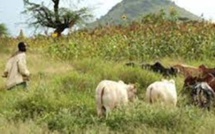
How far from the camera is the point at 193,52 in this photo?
57.9ft

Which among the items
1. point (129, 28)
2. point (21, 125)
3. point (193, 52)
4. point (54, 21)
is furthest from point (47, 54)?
point (21, 125)

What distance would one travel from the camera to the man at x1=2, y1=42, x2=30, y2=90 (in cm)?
1318

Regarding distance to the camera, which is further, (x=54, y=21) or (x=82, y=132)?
(x=54, y=21)

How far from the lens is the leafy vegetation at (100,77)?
9578 mm

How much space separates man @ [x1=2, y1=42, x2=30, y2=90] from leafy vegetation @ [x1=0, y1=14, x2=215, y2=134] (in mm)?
272

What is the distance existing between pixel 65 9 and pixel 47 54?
779 centimetres

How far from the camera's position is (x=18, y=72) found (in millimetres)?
13250

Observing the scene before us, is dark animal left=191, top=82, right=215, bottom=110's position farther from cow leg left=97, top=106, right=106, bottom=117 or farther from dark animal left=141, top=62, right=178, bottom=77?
dark animal left=141, top=62, right=178, bottom=77

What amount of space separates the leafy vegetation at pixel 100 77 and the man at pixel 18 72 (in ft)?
0.89

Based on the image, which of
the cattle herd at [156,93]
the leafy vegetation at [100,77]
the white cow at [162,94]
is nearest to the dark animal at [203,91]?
the cattle herd at [156,93]

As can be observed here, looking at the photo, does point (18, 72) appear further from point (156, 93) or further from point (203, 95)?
point (203, 95)

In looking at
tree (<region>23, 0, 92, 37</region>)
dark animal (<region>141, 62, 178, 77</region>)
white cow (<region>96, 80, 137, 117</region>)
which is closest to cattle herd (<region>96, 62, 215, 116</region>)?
white cow (<region>96, 80, 137, 117</region>)

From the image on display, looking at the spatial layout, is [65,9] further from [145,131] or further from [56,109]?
[145,131]

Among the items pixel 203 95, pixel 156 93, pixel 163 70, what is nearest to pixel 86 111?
pixel 156 93
